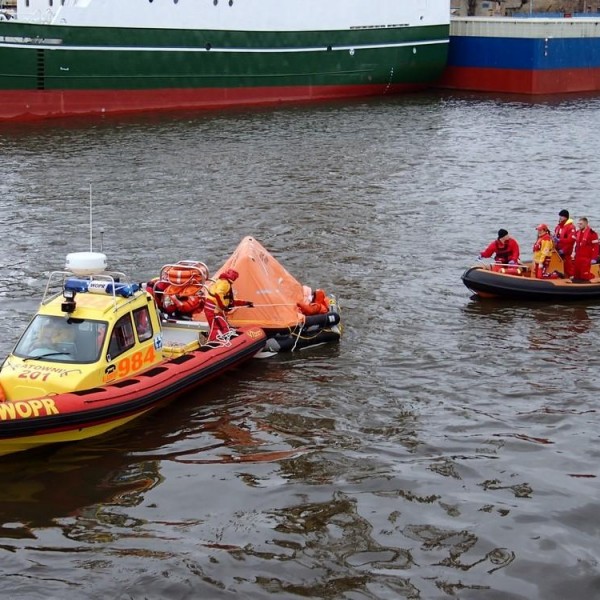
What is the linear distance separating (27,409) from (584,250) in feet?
38.7

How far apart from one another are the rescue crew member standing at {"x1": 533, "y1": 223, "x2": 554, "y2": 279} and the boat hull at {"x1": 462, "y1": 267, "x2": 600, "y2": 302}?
1.15 ft

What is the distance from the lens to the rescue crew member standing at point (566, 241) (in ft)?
68.1

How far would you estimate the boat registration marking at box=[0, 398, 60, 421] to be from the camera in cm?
1302

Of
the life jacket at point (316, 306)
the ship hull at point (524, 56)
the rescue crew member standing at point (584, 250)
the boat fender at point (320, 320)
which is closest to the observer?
the boat fender at point (320, 320)

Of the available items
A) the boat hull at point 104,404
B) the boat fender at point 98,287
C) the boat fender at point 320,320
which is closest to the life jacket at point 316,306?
the boat fender at point 320,320

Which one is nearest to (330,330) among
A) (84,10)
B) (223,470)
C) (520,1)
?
(223,470)

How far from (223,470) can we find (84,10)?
32524 mm

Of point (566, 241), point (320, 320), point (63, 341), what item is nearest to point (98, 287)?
point (63, 341)

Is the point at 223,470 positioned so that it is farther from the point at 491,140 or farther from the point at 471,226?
the point at 491,140

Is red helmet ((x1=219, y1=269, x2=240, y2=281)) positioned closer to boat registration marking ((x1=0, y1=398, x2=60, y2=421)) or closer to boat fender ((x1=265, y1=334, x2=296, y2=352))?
Result: boat fender ((x1=265, y1=334, x2=296, y2=352))

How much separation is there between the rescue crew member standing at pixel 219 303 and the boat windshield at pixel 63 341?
2.59m

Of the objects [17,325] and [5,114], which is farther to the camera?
[5,114]

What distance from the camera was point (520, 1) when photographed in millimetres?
75500

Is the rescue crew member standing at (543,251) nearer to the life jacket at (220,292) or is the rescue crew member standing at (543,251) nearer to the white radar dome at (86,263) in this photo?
the life jacket at (220,292)
